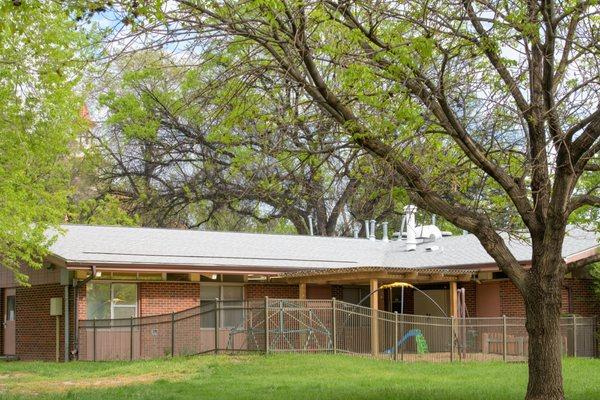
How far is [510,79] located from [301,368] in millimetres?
9297

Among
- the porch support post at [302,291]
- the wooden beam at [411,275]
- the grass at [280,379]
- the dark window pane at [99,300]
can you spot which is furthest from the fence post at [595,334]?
the dark window pane at [99,300]

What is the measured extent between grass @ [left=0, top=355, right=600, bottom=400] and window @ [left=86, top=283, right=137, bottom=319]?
3.25m

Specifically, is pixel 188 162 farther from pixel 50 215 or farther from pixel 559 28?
pixel 559 28

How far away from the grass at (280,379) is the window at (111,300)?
10.7 ft

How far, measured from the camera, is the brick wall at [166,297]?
2819 cm

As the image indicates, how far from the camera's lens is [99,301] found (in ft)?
91.9

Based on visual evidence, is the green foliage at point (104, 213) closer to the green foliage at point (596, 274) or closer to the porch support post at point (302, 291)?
the porch support post at point (302, 291)

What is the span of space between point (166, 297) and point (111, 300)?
158cm

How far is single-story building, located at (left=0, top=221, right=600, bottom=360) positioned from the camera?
89.1ft

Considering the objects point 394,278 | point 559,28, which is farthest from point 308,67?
point 394,278

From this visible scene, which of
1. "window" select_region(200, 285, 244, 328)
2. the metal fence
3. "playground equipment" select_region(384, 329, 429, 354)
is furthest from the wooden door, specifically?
"playground equipment" select_region(384, 329, 429, 354)

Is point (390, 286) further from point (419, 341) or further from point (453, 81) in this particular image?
point (453, 81)

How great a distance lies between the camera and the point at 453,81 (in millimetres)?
13156

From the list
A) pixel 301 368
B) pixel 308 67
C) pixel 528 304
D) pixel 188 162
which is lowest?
pixel 301 368
